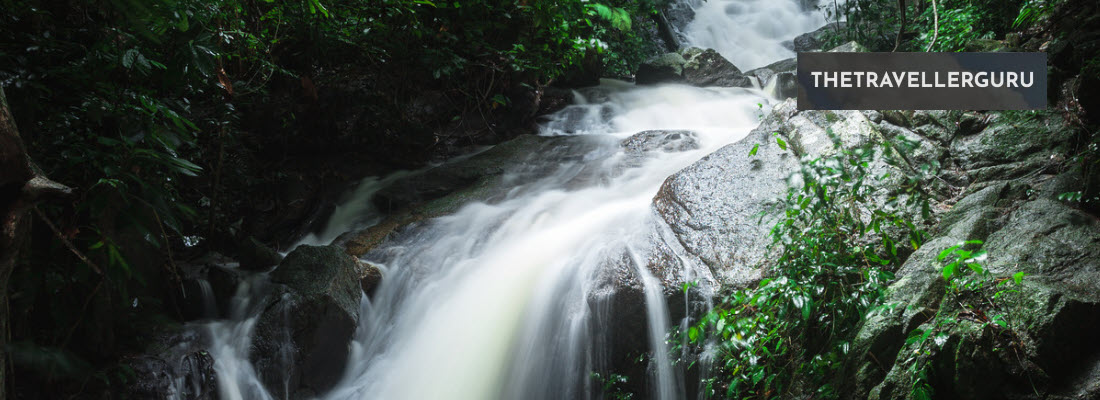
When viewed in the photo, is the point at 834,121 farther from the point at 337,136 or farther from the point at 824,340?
the point at 337,136

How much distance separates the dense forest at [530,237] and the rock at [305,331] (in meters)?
0.02

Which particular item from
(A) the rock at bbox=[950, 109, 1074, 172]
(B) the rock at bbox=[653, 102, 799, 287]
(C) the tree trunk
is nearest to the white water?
(B) the rock at bbox=[653, 102, 799, 287]

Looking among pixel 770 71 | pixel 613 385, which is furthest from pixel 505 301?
pixel 770 71

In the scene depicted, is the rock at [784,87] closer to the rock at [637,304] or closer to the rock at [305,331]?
the rock at [637,304]

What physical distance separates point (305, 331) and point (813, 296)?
130 inches

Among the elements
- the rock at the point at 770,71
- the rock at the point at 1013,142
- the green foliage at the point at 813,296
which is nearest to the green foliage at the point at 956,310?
the green foliage at the point at 813,296

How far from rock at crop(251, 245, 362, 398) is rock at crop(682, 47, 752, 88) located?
29.0 feet

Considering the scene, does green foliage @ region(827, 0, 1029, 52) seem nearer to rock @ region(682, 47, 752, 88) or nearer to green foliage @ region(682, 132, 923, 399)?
green foliage @ region(682, 132, 923, 399)

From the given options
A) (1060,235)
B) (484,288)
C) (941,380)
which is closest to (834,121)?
(1060,235)

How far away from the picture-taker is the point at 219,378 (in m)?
3.85

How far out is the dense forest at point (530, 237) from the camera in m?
2.51

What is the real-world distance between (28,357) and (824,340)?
4.04 m

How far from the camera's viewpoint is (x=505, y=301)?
14.7ft

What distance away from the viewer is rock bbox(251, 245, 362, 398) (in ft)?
13.2
